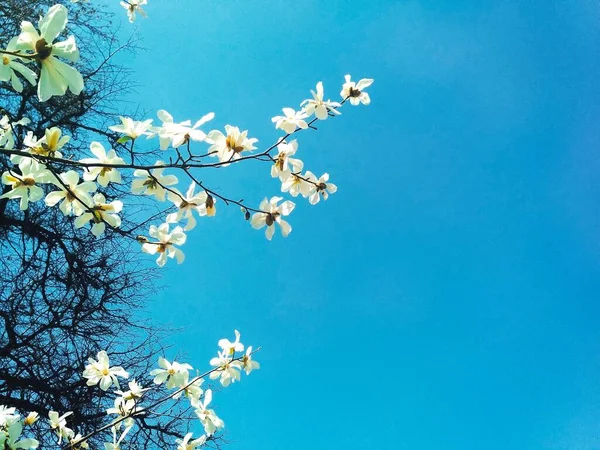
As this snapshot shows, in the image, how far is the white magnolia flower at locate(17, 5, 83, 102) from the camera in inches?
32.7

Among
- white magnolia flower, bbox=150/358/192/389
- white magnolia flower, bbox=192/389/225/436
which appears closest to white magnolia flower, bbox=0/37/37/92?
white magnolia flower, bbox=150/358/192/389

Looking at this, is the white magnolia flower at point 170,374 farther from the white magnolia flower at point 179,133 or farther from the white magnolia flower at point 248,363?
the white magnolia flower at point 179,133

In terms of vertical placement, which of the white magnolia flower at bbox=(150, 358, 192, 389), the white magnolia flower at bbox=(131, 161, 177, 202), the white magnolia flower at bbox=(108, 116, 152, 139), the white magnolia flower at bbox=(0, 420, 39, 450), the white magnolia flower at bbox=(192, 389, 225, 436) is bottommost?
the white magnolia flower at bbox=(0, 420, 39, 450)

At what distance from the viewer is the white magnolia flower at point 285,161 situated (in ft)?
4.80

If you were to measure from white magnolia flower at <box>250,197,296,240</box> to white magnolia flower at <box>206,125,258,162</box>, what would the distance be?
25cm

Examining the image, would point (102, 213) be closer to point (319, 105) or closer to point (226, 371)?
point (319, 105)

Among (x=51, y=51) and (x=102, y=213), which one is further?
(x=102, y=213)

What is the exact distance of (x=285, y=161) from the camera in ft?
4.86

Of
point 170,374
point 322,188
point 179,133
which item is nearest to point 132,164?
point 179,133

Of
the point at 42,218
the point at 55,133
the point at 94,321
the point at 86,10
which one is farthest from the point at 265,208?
the point at 86,10

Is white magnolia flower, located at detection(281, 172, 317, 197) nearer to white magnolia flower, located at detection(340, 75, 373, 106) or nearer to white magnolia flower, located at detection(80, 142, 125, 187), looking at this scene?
white magnolia flower, located at detection(340, 75, 373, 106)

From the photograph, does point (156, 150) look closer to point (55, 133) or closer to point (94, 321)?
point (94, 321)

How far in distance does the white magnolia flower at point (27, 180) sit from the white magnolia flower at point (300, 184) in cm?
73

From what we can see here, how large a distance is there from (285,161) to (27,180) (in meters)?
0.73
